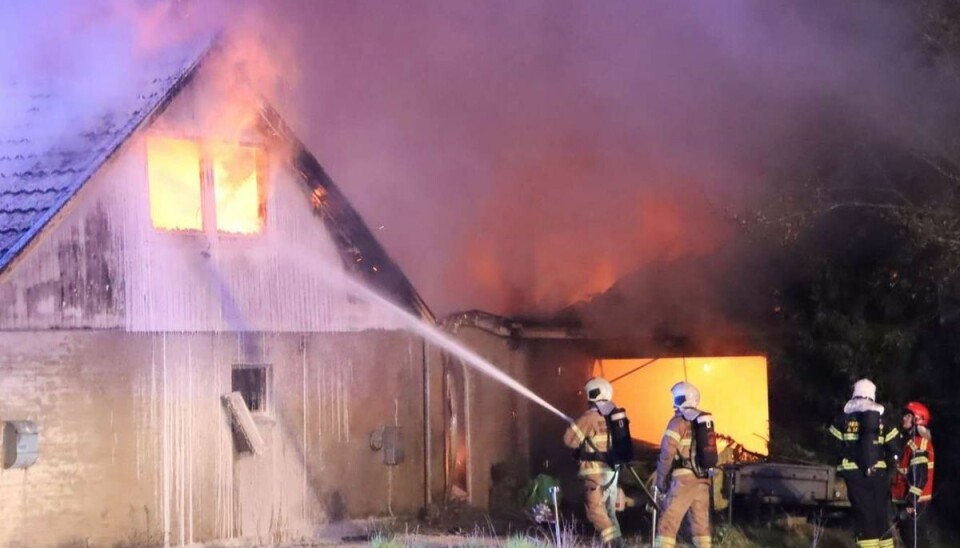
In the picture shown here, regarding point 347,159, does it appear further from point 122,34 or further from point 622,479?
point 622,479

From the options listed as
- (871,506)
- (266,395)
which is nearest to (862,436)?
(871,506)

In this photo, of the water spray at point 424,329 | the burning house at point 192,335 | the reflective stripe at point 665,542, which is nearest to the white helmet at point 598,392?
the reflective stripe at point 665,542

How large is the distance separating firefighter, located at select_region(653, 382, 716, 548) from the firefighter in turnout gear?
4.46 ft

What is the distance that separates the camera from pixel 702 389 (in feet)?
63.0

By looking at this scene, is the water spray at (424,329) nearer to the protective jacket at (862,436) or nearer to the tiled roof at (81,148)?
the tiled roof at (81,148)

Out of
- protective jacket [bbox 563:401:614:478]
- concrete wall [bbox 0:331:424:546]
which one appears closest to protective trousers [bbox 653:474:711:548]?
protective jacket [bbox 563:401:614:478]

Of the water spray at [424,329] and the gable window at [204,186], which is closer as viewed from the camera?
the gable window at [204,186]

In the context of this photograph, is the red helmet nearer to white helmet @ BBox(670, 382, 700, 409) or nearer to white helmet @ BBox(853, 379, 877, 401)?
white helmet @ BBox(853, 379, 877, 401)

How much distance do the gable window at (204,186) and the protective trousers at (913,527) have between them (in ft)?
25.4

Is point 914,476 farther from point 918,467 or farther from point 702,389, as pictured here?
point 702,389

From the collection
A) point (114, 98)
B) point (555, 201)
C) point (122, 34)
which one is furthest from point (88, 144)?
point (555, 201)

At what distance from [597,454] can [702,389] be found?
917 centimetres

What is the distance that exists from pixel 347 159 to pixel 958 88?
9143mm

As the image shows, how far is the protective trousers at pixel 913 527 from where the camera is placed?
10.9 m
